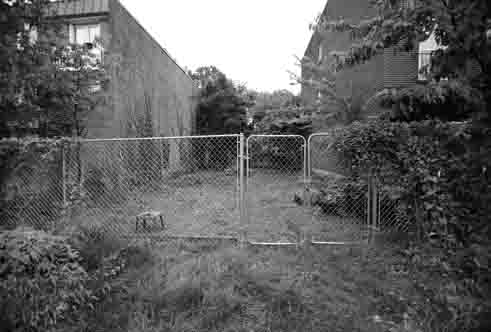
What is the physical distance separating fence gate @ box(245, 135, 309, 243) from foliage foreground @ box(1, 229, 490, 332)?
1203 millimetres

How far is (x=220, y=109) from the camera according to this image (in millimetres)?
18078

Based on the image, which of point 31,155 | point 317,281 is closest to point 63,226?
point 31,155

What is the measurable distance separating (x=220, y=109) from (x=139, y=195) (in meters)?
11.9

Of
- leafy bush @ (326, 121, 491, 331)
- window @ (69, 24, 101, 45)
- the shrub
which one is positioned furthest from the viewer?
window @ (69, 24, 101, 45)

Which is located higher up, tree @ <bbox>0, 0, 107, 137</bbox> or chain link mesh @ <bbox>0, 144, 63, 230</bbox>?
tree @ <bbox>0, 0, 107, 137</bbox>

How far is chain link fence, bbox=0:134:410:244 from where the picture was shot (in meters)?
4.07

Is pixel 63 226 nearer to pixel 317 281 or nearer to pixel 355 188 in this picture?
pixel 317 281

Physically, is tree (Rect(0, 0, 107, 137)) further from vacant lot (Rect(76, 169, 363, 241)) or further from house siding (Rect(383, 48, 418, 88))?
house siding (Rect(383, 48, 418, 88))

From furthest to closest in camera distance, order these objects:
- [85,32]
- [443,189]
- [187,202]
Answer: [85,32] → [187,202] → [443,189]

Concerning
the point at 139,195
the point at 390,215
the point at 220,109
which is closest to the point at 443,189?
the point at 390,215

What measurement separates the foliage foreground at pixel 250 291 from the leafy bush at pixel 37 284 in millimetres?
13

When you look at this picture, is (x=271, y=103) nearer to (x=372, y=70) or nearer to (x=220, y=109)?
(x=220, y=109)

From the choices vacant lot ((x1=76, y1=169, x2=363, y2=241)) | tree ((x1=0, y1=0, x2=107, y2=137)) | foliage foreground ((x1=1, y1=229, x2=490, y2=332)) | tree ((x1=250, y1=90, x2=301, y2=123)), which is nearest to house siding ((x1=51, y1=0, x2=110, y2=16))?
tree ((x1=0, y1=0, x2=107, y2=137))

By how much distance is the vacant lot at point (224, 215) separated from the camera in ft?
14.8
